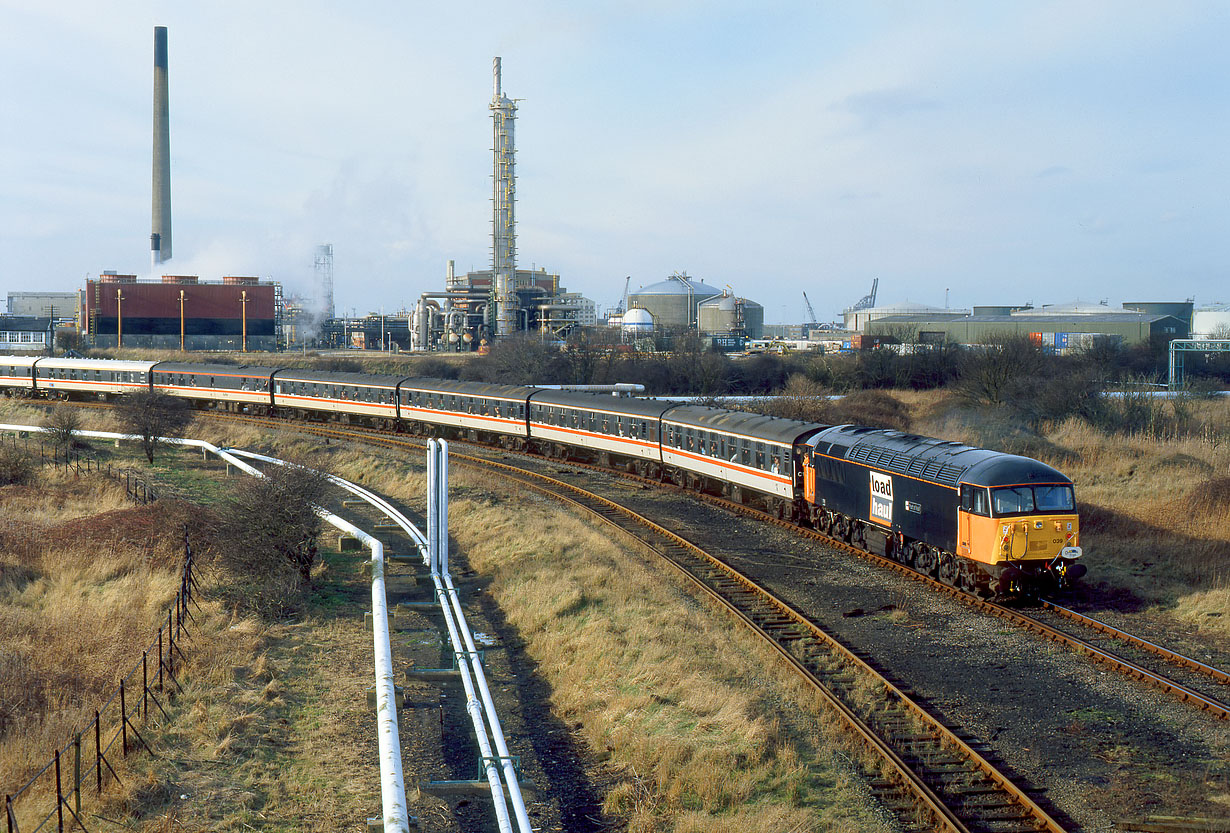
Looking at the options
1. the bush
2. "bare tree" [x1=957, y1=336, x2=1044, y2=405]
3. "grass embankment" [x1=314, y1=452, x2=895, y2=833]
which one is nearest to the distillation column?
"bare tree" [x1=957, y1=336, x2=1044, y2=405]

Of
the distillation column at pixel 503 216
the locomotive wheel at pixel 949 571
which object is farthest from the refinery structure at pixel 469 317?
the locomotive wheel at pixel 949 571

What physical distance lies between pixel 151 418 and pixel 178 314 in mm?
69763

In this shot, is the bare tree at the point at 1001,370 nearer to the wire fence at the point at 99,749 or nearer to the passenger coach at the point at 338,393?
the passenger coach at the point at 338,393

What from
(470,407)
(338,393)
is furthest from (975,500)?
(338,393)

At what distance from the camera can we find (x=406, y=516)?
29.2 metres

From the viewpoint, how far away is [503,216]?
9719 cm

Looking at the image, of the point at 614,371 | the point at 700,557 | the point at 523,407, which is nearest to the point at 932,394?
the point at 614,371

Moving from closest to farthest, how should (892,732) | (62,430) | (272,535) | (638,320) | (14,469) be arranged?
(892,732) → (272,535) → (14,469) → (62,430) → (638,320)

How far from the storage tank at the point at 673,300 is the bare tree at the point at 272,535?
12034 centimetres

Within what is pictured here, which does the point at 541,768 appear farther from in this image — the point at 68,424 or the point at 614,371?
the point at 614,371

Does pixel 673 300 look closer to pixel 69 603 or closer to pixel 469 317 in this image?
pixel 469 317

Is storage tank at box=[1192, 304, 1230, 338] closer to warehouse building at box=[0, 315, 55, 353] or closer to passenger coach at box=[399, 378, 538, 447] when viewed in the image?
passenger coach at box=[399, 378, 538, 447]

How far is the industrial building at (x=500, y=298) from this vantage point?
9519cm

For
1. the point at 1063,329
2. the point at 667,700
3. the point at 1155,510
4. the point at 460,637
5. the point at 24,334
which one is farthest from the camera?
the point at 24,334
